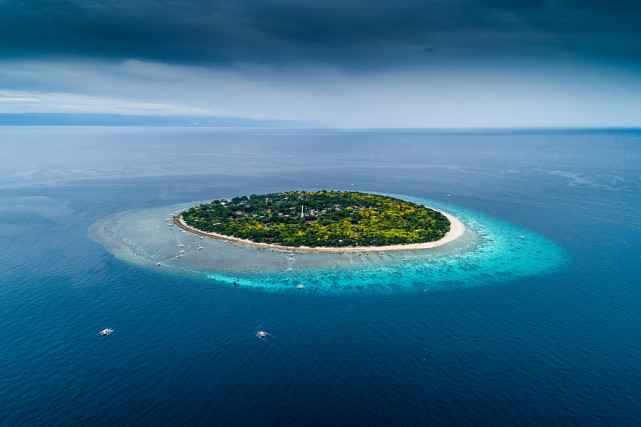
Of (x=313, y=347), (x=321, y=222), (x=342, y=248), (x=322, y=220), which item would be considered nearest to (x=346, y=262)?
(x=342, y=248)

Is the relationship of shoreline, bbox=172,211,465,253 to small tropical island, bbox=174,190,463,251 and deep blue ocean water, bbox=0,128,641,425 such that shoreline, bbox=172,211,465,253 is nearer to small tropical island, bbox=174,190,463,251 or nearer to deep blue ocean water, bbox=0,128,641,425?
small tropical island, bbox=174,190,463,251

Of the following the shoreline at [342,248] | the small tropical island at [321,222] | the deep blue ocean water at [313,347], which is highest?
the small tropical island at [321,222]

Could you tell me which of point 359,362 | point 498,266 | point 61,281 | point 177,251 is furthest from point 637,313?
point 61,281

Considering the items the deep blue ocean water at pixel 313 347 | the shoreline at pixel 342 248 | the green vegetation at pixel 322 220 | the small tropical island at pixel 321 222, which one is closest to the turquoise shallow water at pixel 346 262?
the shoreline at pixel 342 248

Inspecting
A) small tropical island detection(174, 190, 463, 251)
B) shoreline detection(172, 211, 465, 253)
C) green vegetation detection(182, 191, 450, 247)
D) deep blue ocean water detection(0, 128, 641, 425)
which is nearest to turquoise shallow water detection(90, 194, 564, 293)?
shoreline detection(172, 211, 465, 253)

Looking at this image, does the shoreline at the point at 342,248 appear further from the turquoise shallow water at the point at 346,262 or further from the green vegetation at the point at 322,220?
the turquoise shallow water at the point at 346,262

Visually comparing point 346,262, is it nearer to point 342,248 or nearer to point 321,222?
point 342,248
